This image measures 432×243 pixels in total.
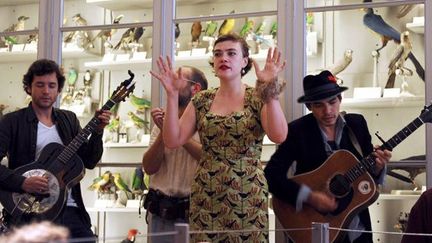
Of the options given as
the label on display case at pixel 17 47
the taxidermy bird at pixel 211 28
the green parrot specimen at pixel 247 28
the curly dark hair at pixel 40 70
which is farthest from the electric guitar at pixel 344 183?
the label on display case at pixel 17 47

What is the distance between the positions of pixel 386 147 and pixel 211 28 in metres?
1.11

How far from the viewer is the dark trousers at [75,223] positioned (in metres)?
3.84

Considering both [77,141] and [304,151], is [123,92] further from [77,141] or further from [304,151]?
[304,151]

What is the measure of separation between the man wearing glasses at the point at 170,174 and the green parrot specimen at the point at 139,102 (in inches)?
21.5

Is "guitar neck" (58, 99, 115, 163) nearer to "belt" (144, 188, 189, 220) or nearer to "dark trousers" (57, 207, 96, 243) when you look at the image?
"dark trousers" (57, 207, 96, 243)

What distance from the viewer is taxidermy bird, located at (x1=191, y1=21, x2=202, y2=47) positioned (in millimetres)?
4285

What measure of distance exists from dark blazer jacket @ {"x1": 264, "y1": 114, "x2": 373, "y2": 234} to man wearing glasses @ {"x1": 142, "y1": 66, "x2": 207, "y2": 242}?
0.33 metres

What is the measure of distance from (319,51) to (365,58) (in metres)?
0.20

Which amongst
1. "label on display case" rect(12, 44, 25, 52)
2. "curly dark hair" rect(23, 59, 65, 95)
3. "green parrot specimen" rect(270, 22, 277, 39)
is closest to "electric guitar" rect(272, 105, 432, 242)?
"green parrot specimen" rect(270, 22, 277, 39)

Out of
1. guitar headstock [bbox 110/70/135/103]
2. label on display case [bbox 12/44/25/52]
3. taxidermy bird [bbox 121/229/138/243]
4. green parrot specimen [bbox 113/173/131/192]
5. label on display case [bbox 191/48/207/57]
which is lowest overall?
taxidermy bird [bbox 121/229/138/243]

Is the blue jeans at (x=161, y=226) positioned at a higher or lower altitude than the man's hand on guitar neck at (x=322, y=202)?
lower

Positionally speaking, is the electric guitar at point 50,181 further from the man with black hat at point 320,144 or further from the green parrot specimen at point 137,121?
the man with black hat at point 320,144

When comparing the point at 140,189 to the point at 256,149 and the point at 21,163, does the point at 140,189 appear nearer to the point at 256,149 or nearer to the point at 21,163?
the point at 21,163

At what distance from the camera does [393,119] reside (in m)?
3.86
